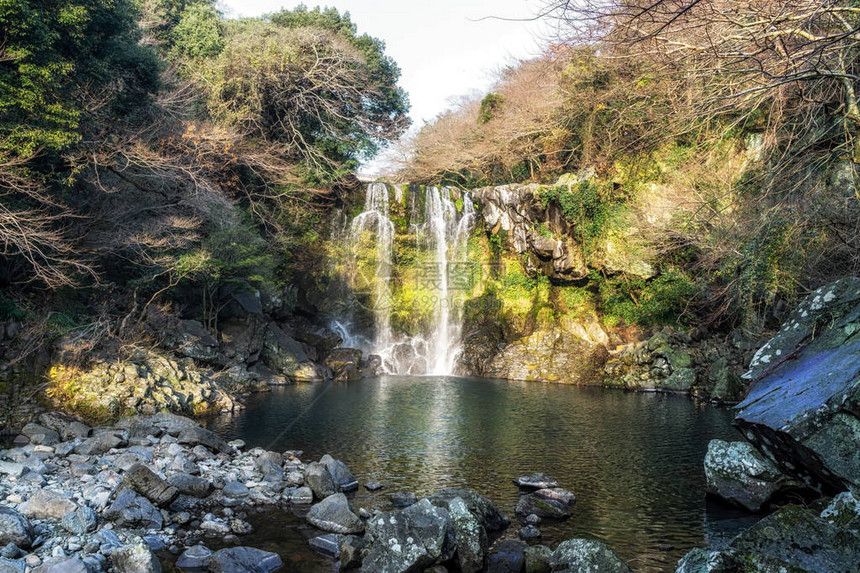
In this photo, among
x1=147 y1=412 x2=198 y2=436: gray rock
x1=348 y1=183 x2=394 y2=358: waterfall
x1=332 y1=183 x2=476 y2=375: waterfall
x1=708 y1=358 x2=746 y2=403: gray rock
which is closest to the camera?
x1=147 y1=412 x2=198 y2=436: gray rock

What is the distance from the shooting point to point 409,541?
6.05 metres

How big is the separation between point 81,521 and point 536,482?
242 inches

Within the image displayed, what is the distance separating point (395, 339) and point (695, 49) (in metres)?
20.9

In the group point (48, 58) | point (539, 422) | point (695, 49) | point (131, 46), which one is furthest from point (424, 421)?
point (131, 46)

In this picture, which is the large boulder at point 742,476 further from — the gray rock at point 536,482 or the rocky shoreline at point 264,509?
the gray rock at point 536,482

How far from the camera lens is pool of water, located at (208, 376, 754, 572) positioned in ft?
24.5

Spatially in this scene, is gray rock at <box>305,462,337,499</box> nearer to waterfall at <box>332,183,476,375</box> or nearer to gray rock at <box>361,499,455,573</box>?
gray rock at <box>361,499,455,573</box>

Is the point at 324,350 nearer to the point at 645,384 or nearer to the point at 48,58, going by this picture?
the point at 645,384

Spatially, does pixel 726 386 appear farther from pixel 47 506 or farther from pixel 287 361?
pixel 47 506

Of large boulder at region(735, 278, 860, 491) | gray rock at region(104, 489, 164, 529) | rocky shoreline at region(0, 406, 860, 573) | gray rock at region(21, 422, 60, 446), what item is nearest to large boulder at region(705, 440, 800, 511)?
rocky shoreline at region(0, 406, 860, 573)

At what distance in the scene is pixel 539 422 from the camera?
553 inches

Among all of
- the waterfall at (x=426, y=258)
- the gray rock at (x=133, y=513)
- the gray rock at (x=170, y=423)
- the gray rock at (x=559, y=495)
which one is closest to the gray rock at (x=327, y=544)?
the gray rock at (x=133, y=513)

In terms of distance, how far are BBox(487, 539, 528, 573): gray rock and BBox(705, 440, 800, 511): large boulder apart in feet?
10.9

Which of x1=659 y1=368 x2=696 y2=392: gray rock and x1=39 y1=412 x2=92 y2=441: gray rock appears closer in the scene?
x1=39 y1=412 x2=92 y2=441: gray rock
